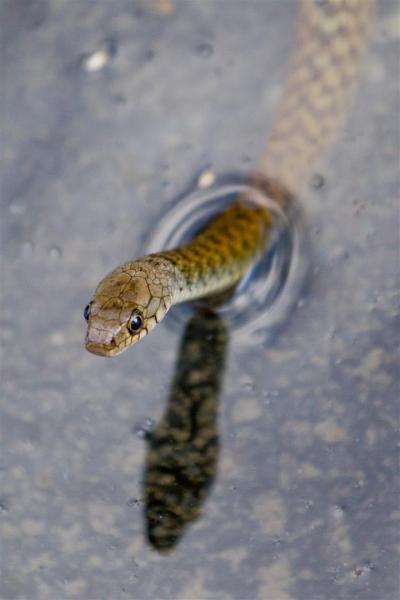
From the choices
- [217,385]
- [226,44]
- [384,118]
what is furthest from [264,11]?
[217,385]

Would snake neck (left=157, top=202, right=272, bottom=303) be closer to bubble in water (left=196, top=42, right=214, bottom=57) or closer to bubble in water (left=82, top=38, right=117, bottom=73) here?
bubble in water (left=196, top=42, right=214, bottom=57)

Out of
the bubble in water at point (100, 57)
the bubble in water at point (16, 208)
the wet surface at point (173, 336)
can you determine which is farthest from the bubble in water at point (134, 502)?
the bubble in water at point (100, 57)

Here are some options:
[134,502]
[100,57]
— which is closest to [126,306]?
[134,502]

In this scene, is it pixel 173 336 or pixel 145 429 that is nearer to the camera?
pixel 145 429

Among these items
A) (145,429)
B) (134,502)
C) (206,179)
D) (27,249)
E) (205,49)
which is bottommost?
(134,502)

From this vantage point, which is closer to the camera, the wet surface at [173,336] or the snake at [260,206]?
the snake at [260,206]

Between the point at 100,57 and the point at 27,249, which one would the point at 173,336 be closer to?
the point at 27,249

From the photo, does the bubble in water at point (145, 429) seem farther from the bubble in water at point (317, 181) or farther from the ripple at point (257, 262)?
the bubble in water at point (317, 181)
